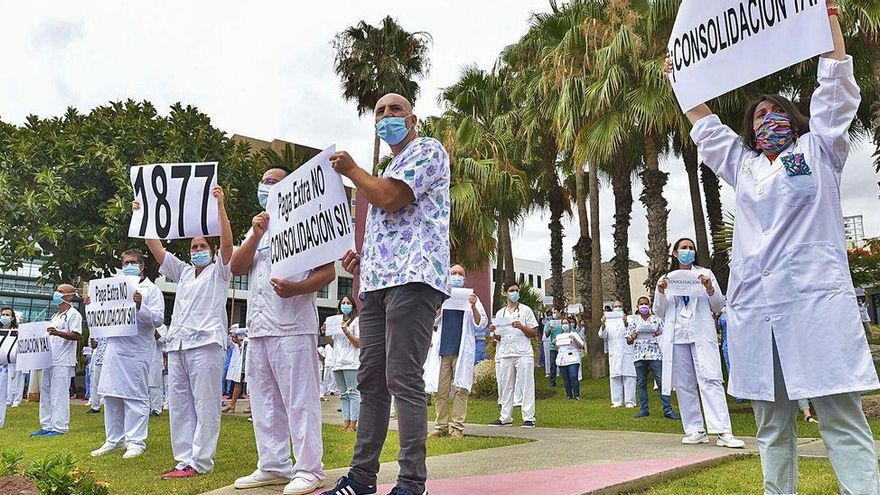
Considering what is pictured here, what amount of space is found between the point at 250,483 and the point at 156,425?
755cm

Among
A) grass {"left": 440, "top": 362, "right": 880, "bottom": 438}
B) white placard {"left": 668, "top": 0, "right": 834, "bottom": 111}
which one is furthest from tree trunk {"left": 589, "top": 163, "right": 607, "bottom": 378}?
white placard {"left": 668, "top": 0, "right": 834, "bottom": 111}

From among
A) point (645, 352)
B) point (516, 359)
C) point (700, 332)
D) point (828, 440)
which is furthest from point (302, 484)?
point (645, 352)

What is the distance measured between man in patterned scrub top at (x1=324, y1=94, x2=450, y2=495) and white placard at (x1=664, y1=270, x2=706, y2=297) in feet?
13.6

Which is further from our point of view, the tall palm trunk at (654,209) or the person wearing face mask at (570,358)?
the person wearing face mask at (570,358)

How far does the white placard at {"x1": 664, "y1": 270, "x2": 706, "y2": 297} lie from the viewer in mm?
7133

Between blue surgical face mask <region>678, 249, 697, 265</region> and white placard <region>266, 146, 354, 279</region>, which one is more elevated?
blue surgical face mask <region>678, 249, 697, 265</region>

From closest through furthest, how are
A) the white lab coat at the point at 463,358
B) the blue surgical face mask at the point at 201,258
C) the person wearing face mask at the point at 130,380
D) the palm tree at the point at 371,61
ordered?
the blue surgical face mask at the point at 201,258
the person wearing face mask at the point at 130,380
the white lab coat at the point at 463,358
the palm tree at the point at 371,61

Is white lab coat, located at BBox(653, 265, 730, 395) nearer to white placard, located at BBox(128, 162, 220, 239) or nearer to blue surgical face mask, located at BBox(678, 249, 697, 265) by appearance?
blue surgical face mask, located at BBox(678, 249, 697, 265)

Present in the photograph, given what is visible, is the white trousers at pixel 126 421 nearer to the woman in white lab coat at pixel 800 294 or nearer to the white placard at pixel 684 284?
the white placard at pixel 684 284

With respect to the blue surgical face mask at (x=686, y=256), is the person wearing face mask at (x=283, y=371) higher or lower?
lower

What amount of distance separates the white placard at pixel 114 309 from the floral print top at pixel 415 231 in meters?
4.68

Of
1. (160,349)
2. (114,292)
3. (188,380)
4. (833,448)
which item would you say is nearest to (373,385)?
(833,448)

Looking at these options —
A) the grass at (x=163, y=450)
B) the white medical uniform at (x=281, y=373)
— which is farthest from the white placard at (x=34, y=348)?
the white medical uniform at (x=281, y=373)

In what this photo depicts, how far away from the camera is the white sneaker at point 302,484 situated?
4.06 metres
